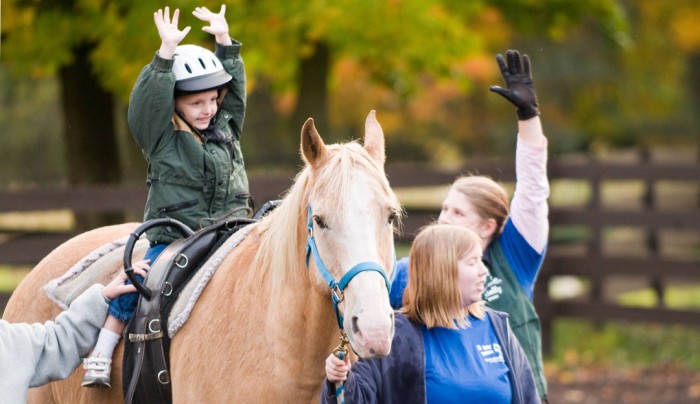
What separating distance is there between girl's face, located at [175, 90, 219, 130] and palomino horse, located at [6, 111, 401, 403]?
598 mm

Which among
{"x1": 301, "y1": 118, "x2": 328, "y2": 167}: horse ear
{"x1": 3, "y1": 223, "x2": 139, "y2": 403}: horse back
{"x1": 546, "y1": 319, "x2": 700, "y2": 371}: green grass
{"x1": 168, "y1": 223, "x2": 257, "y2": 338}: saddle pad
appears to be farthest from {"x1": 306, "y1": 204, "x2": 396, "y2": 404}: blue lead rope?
{"x1": 546, "y1": 319, "x2": 700, "y2": 371}: green grass

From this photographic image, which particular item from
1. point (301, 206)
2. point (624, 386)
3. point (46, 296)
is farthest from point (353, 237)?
point (624, 386)

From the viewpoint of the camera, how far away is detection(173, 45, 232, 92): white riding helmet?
14.1ft

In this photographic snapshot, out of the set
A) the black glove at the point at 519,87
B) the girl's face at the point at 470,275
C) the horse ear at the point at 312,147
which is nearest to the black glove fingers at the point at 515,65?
the black glove at the point at 519,87

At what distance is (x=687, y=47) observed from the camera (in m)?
20.4

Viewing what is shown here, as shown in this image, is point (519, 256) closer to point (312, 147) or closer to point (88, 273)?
point (312, 147)

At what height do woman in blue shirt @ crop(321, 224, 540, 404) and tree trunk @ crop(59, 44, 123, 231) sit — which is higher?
tree trunk @ crop(59, 44, 123, 231)

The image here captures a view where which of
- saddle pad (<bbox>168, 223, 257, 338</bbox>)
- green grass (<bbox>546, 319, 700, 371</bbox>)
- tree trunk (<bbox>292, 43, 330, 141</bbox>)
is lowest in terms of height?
green grass (<bbox>546, 319, 700, 371</bbox>)

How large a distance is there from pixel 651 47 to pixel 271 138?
891cm

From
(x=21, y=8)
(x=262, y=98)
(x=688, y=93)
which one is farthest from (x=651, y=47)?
(x=21, y=8)

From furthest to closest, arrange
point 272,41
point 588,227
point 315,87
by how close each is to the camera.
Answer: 1. point 315,87
2. point 588,227
3. point 272,41

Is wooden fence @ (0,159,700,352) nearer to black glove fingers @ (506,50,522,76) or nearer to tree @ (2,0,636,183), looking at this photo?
tree @ (2,0,636,183)

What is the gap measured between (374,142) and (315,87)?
9159 mm

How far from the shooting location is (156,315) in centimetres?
404
